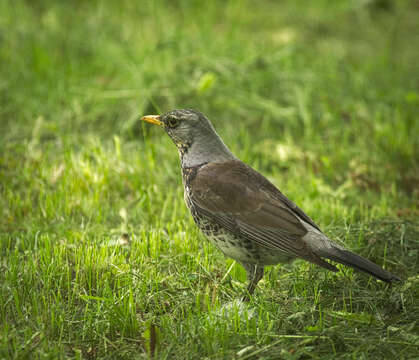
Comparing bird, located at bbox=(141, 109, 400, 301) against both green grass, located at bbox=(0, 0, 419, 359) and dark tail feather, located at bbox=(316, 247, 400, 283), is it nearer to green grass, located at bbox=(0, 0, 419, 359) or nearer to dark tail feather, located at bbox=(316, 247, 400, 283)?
dark tail feather, located at bbox=(316, 247, 400, 283)

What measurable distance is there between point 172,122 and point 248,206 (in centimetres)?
91

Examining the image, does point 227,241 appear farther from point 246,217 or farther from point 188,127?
point 188,127

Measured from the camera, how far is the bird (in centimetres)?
342

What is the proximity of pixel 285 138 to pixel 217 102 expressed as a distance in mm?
878

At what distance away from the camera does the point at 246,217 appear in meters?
3.59

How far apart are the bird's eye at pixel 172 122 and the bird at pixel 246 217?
79mm

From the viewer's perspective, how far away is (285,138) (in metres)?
6.02

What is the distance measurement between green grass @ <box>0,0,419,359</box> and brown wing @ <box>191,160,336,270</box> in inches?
14.2

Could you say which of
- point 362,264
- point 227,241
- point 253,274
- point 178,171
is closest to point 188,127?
point 227,241

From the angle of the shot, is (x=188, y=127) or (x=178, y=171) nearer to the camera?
(x=188, y=127)

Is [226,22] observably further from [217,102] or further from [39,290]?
[39,290]

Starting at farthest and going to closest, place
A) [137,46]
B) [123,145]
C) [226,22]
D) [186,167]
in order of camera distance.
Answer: [226,22]
[137,46]
[123,145]
[186,167]

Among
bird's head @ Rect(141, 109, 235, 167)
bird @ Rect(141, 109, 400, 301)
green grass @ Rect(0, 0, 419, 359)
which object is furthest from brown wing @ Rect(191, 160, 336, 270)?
green grass @ Rect(0, 0, 419, 359)

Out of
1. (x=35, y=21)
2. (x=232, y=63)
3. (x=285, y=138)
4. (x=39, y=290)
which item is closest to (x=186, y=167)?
(x=39, y=290)
